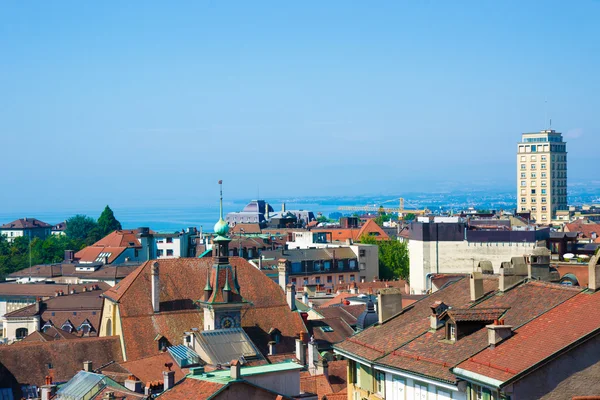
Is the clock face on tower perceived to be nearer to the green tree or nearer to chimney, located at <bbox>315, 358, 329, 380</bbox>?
chimney, located at <bbox>315, 358, 329, 380</bbox>

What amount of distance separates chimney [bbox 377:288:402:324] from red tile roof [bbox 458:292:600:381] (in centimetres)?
776

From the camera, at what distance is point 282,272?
78.7 metres

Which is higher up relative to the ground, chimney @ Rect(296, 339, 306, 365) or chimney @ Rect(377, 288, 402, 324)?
chimney @ Rect(377, 288, 402, 324)

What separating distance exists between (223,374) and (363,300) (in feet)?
157

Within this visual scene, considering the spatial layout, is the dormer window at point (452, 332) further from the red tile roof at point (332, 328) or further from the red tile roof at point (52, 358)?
the red tile roof at point (332, 328)

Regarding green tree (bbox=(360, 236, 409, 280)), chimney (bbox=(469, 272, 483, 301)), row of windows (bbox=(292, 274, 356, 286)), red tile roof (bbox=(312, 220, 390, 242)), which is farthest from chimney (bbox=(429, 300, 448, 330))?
red tile roof (bbox=(312, 220, 390, 242))

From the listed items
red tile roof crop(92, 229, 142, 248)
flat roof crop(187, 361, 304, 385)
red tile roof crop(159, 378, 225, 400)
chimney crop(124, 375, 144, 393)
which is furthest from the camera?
red tile roof crop(92, 229, 142, 248)

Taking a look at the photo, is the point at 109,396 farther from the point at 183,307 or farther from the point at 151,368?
the point at 183,307

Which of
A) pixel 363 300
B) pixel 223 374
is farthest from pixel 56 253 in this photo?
pixel 223 374

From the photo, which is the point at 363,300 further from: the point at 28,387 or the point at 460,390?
the point at 460,390

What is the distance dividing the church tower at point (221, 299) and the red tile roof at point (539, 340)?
39.3 m

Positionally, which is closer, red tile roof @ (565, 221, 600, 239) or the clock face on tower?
the clock face on tower

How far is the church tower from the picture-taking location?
6619 centimetres

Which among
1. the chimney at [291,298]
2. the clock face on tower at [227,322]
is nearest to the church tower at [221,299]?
the clock face on tower at [227,322]
